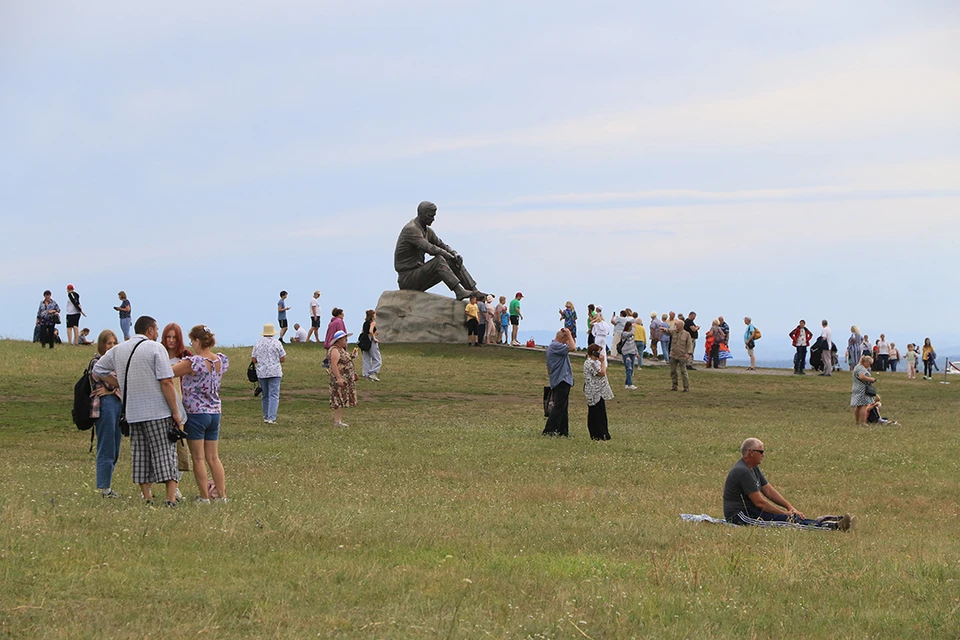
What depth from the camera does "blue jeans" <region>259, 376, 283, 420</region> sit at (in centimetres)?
2225

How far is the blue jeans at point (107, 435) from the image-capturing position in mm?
12516

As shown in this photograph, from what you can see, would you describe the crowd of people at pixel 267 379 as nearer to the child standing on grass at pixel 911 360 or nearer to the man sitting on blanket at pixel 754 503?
the man sitting on blanket at pixel 754 503

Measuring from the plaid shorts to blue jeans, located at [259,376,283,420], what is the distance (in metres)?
10.2

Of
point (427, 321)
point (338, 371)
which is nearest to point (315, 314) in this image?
point (427, 321)

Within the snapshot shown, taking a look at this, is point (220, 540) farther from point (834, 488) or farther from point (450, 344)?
point (450, 344)

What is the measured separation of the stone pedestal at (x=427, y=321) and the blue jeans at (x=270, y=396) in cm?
1947

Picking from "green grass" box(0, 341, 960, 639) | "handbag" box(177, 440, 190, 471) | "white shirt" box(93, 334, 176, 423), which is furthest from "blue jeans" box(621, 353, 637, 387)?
"white shirt" box(93, 334, 176, 423)

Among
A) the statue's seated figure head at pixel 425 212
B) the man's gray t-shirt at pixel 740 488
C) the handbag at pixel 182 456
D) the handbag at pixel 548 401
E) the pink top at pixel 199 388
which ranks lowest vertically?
the man's gray t-shirt at pixel 740 488

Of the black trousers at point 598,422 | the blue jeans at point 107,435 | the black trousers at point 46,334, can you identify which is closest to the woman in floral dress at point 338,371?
the black trousers at point 598,422

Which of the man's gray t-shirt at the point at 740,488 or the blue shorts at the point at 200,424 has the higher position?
the blue shorts at the point at 200,424

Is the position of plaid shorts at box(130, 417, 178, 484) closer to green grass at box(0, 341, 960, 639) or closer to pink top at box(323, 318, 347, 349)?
green grass at box(0, 341, 960, 639)

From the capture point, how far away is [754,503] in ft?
41.8

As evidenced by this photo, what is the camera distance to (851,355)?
44.0 m

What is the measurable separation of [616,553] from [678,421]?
14.5 meters
